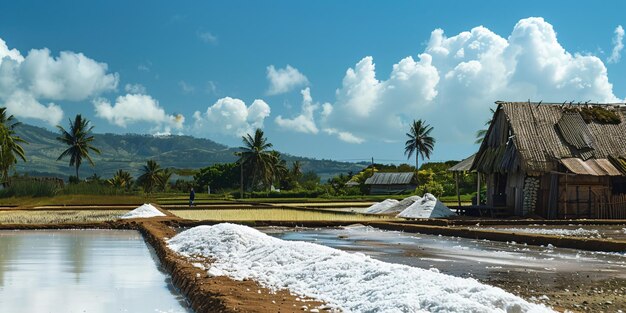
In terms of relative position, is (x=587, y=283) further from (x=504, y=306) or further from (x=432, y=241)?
(x=432, y=241)

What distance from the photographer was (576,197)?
84.9 ft

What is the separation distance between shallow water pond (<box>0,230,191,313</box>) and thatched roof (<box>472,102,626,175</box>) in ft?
54.3

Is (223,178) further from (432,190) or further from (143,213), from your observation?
(143,213)

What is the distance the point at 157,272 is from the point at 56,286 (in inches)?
73.4

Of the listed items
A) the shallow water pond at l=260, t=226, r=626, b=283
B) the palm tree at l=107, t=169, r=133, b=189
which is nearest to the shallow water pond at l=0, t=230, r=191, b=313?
the shallow water pond at l=260, t=226, r=626, b=283

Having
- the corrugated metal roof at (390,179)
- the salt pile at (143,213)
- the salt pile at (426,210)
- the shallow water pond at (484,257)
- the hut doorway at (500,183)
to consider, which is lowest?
the shallow water pond at (484,257)

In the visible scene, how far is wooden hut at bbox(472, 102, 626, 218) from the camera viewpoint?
84.4 feet

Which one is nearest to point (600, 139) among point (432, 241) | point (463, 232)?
point (463, 232)

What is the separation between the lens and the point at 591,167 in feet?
83.9

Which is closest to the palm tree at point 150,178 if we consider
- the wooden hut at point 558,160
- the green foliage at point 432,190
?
the green foliage at point 432,190

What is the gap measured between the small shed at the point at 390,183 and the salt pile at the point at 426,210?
45411 millimetres

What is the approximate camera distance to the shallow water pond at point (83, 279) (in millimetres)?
6898

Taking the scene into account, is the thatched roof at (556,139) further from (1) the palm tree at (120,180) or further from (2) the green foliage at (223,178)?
(2) the green foliage at (223,178)

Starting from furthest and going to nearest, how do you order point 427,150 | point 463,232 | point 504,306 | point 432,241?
point 427,150, point 463,232, point 432,241, point 504,306
